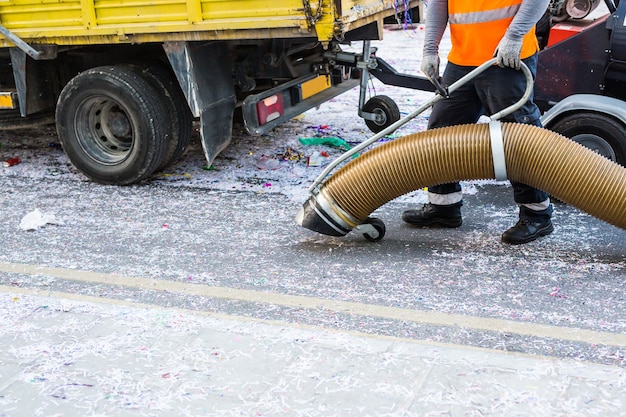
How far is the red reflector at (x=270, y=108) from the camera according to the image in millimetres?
5599

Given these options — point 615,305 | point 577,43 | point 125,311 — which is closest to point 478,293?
point 615,305

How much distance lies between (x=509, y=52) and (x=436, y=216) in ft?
3.96

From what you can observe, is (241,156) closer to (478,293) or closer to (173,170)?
(173,170)

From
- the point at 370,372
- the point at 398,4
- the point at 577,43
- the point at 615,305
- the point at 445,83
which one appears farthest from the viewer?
the point at 398,4

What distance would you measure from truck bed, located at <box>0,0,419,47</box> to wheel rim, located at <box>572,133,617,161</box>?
1.78 m

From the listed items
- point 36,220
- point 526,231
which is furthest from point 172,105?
point 526,231

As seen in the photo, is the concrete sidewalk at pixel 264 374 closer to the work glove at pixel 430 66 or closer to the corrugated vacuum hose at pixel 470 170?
the corrugated vacuum hose at pixel 470 170

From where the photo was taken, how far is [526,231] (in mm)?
4348

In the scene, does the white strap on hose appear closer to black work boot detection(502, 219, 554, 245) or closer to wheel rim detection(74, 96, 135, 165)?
black work boot detection(502, 219, 554, 245)

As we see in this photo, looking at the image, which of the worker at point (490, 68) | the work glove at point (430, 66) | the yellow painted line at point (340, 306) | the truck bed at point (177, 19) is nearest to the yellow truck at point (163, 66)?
the truck bed at point (177, 19)

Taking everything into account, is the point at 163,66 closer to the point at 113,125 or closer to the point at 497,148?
the point at 113,125

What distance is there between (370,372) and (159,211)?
2.70 m

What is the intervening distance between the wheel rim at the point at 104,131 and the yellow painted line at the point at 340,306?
1.70m

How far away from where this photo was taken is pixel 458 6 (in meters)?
4.16
